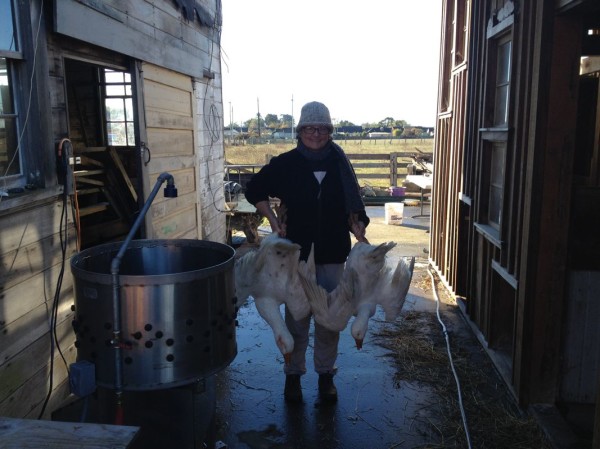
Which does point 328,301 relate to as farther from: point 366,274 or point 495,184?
point 495,184

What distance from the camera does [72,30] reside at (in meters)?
3.58

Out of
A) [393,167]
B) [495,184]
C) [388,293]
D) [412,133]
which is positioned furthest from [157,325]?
[412,133]

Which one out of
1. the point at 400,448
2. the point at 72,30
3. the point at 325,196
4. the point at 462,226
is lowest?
the point at 400,448

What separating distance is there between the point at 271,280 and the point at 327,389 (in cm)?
106

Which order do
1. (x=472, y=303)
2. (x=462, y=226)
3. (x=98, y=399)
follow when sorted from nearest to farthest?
(x=98, y=399)
(x=472, y=303)
(x=462, y=226)

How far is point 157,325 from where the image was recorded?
2154 mm

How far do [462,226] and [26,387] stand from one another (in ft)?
14.7

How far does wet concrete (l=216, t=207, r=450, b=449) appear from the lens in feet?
11.1

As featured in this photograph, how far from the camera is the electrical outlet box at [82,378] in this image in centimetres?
216

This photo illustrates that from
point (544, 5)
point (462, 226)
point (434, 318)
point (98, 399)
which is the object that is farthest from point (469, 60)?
point (98, 399)

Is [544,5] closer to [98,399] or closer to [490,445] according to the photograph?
[490,445]

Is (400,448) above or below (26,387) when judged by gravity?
below

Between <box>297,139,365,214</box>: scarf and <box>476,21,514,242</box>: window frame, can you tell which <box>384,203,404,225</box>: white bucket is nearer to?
<box>476,21,514,242</box>: window frame

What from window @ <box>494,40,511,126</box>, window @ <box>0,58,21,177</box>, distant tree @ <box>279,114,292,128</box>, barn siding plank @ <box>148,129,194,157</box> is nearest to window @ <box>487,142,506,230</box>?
window @ <box>494,40,511,126</box>
